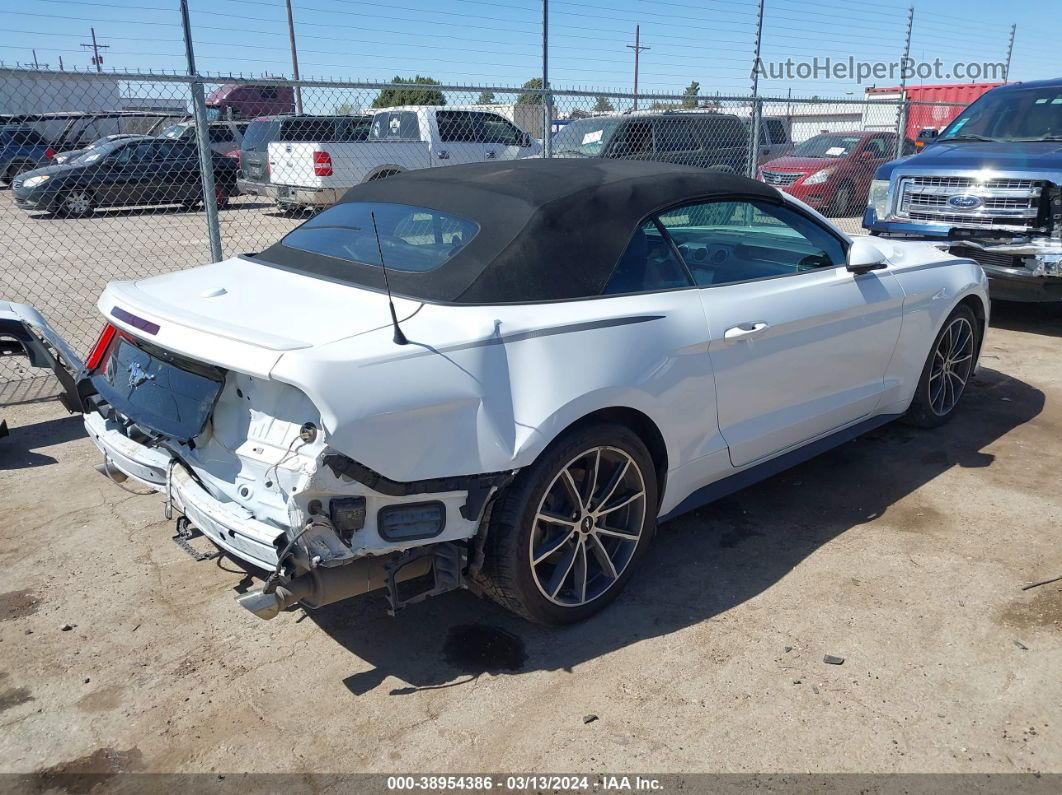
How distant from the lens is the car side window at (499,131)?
1416 cm

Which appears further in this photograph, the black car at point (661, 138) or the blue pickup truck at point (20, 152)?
the blue pickup truck at point (20, 152)

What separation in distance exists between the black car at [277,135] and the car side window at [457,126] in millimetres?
1203

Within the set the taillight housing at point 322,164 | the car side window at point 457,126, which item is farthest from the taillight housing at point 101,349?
the car side window at point 457,126

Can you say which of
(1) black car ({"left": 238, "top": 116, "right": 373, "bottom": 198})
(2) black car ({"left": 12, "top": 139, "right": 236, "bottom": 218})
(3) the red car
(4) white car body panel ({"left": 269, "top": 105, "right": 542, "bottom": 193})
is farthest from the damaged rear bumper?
(2) black car ({"left": 12, "top": 139, "right": 236, "bottom": 218})

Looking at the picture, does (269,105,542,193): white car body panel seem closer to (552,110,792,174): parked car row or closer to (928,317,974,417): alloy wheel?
(552,110,792,174): parked car row

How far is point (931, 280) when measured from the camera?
4.78m

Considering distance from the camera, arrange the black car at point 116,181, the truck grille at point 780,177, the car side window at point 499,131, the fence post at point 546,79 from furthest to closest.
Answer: the black car at point 116,181
the truck grille at point 780,177
the car side window at point 499,131
the fence post at point 546,79

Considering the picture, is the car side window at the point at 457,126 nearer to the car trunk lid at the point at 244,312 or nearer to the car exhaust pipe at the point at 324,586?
the car trunk lid at the point at 244,312

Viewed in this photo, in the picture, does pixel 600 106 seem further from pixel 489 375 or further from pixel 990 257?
pixel 489 375

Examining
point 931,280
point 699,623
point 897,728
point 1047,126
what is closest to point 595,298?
point 699,623

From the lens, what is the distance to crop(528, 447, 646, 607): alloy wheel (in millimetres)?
3152

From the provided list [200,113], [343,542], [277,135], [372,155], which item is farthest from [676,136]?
[343,542]

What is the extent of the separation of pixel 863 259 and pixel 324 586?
9.56ft

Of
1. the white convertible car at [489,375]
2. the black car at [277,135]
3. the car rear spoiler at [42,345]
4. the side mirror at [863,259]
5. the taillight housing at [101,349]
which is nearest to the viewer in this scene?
the white convertible car at [489,375]
